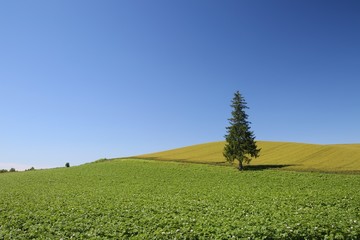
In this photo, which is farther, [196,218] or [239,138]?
[239,138]

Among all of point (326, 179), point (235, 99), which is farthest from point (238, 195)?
point (235, 99)

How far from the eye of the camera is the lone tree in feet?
172

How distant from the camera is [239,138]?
53.4m

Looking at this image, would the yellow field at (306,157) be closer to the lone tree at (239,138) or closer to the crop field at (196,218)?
the lone tree at (239,138)

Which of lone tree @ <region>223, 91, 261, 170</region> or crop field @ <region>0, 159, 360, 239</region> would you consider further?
lone tree @ <region>223, 91, 261, 170</region>

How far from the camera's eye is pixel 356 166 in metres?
48.2

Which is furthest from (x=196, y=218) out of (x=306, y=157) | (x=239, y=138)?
(x=306, y=157)

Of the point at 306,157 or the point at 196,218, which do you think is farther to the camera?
the point at 306,157

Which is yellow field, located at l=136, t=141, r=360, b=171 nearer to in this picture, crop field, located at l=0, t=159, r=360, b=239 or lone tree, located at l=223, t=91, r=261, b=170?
lone tree, located at l=223, t=91, r=261, b=170

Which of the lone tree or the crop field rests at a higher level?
the lone tree

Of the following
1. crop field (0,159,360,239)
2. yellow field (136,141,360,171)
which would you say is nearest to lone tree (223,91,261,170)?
yellow field (136,141,360,171)

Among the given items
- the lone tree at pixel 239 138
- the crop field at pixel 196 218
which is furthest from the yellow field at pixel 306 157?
the crop field at pixel 196 218

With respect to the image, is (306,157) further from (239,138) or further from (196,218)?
(196,218)

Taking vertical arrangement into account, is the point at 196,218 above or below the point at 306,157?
below
